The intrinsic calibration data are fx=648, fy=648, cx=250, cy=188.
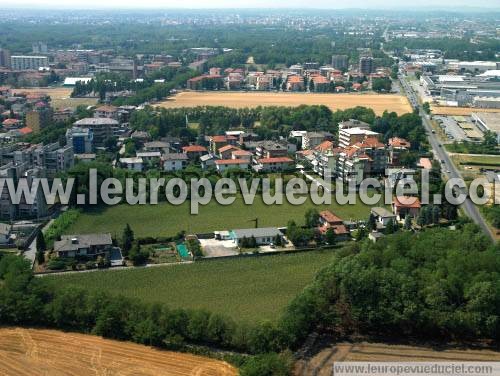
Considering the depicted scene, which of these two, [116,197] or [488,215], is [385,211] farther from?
[116,197]

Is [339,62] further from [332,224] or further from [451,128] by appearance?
[332,224]

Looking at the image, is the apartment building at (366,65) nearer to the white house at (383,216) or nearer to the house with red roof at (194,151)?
the house with red roof at (194,151)

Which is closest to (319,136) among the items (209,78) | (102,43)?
(209,78)

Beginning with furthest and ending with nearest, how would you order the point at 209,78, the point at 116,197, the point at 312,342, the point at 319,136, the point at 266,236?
the point at 209,78, the point at 319,136, the point at 116,197, the point at 266,236, the point at 312,342

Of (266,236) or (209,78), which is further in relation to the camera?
(209,78)

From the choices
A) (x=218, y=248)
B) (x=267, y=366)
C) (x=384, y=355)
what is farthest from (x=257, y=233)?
(x=267, y=366)

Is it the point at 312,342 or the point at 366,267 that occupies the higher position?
the point at 366,267
